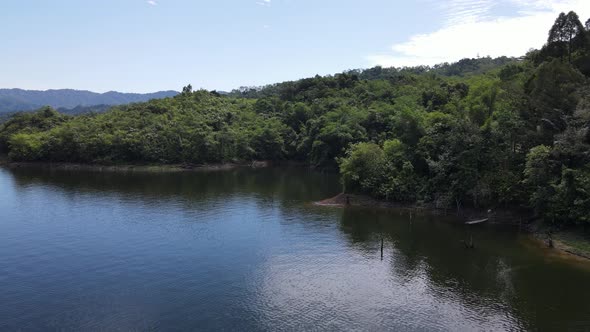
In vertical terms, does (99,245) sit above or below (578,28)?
below

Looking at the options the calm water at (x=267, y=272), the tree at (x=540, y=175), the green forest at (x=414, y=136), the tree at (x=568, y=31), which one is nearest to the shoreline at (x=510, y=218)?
the green forest at (x=414, y=136)

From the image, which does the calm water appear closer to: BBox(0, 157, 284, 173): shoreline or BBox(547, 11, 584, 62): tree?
BBox(547, 11, 584, 62): tree

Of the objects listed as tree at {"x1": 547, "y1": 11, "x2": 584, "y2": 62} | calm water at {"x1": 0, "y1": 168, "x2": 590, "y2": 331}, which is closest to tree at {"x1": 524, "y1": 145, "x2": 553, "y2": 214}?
calm water at {"x1": 0, "y1": 168, "x2": 590, "y2": 331}

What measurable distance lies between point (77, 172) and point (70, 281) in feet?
243

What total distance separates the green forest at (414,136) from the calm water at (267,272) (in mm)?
5919

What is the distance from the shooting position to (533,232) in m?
49.8

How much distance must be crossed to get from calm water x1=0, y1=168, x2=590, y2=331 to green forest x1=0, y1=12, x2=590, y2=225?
5.92 meters

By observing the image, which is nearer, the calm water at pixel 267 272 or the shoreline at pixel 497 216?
the calm water at pixel 267 272

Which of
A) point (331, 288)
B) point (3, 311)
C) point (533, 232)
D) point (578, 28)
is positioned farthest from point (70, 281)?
point (578, 28)

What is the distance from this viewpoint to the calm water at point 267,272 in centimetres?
2991

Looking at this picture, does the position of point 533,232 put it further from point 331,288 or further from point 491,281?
point 331,288

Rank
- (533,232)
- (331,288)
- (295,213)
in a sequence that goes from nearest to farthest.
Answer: (331,288), (533,232), (295,213)

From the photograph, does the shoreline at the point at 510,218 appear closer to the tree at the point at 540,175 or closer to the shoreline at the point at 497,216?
the shoreline at the point at 497,216

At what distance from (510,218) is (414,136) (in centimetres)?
1722
